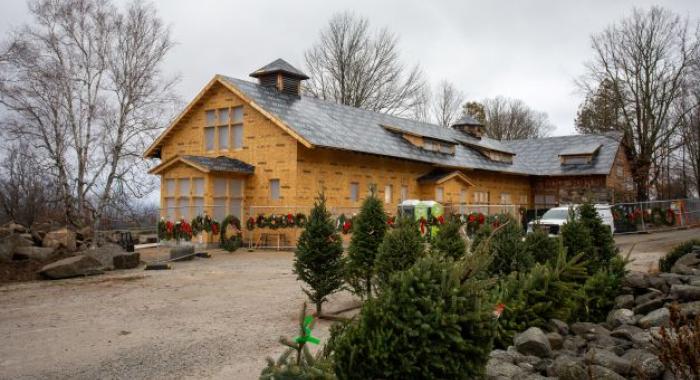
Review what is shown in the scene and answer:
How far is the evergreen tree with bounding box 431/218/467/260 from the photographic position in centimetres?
1091

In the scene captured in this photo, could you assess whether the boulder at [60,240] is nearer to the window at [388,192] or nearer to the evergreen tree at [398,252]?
the evergreen tree at [398,252]

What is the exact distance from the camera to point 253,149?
24.6 meters

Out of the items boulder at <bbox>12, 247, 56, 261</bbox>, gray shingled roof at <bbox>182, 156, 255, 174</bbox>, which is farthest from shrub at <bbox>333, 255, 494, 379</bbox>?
gray shingled roof at <bbox>182, 156, 255, 174</bbox>

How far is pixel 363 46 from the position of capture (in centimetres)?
4491

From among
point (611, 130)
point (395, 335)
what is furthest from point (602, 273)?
point (611, 130)

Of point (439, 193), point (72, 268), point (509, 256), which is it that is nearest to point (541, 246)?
point (509, 256)

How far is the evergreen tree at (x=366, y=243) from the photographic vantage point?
10164mm

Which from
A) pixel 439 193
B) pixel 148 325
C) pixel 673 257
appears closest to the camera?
pixel 148 325

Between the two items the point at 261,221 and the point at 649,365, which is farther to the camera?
the point at 261,221

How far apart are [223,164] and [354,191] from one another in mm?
6213

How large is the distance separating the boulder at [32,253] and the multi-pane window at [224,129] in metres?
9.96

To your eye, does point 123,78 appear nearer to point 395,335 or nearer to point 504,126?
point 395,335

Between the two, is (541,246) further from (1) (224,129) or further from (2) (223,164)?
(1) (224,129)

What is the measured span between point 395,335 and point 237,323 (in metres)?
5.65
